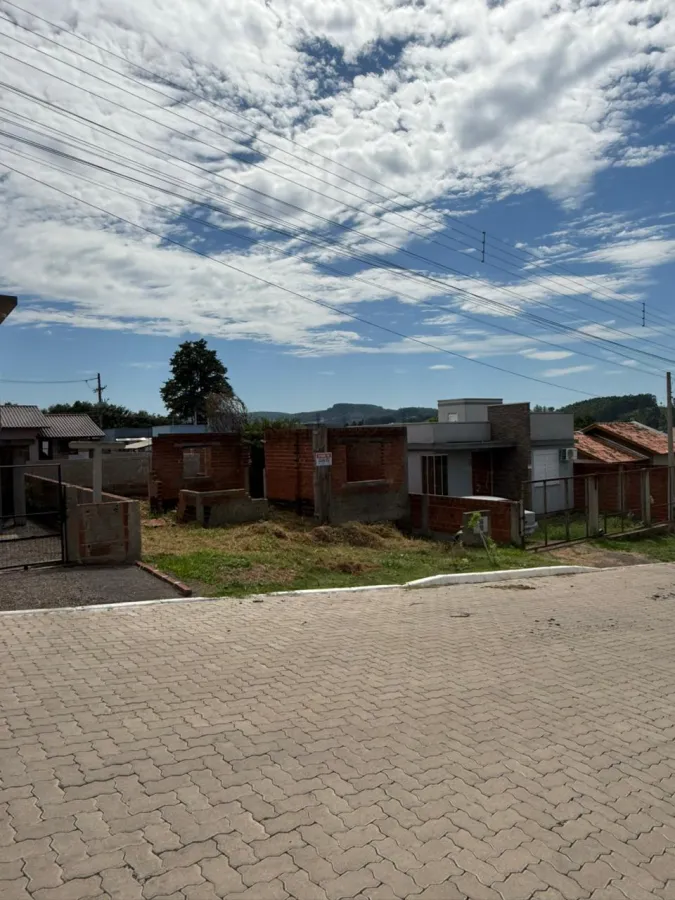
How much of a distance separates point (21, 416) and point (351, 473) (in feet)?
40.9

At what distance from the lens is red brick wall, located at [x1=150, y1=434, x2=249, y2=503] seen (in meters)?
20.0

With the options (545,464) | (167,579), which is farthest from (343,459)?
(545,464)

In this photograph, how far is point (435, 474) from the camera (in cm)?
2608

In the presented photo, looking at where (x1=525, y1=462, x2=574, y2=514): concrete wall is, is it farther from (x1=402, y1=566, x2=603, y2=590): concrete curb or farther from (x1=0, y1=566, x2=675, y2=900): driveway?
(x1=0, y1=566, x2=675, y2=900): driveway

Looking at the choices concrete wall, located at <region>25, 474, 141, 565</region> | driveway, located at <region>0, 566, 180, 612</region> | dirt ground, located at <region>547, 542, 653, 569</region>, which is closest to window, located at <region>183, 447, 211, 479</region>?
concrete wall, located at <region>25, 474, 141, 565</region>

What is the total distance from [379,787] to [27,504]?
1634 centimetres

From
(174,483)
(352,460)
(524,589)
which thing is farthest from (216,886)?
(174,483)

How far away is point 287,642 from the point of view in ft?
23.0

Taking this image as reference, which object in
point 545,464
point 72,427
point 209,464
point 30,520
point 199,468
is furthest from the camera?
point 72,427

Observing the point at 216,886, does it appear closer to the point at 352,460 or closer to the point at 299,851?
the point at 299,851

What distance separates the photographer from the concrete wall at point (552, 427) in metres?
26.0

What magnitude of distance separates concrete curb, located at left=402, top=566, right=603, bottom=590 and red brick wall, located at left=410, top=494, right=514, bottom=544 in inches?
110

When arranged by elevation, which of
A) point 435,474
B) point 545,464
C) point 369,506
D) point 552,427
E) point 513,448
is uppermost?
point 552,427

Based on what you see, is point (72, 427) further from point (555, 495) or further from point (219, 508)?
point (555, 495)
